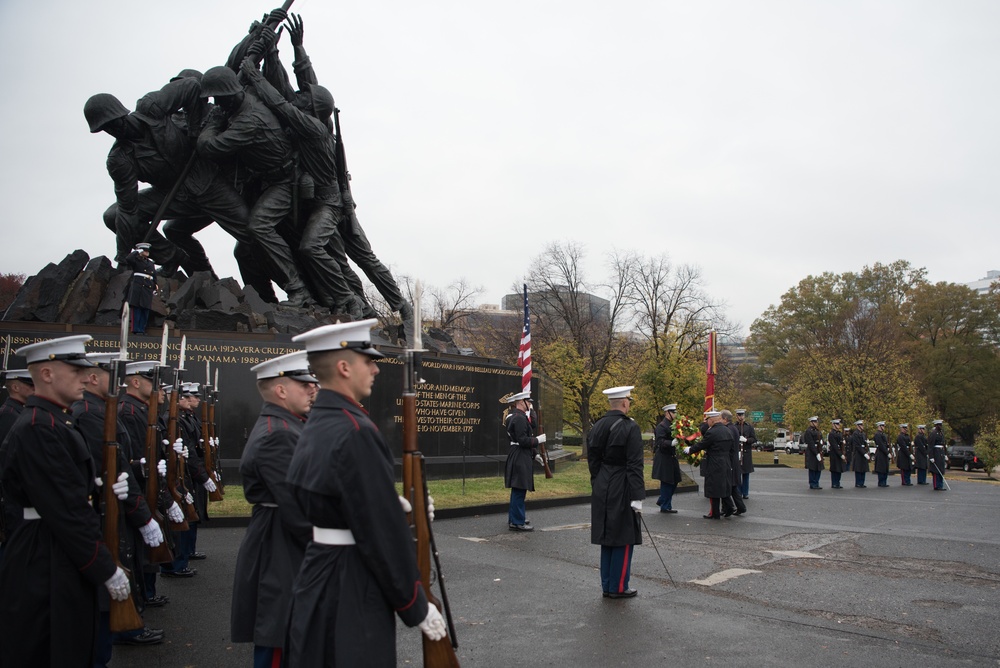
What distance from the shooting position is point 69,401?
411 cm

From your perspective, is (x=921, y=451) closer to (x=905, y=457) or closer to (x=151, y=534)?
(x=905, y=457)

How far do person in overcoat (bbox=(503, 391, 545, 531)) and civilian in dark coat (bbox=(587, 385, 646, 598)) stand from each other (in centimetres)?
364

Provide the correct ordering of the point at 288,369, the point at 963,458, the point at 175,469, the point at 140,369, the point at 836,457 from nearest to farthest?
the point at 288,369 → the point at 140,369 → the point at 175,469 → the point at 836,457 → the point at 963,458

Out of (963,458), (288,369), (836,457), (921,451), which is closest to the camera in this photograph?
(288,369)

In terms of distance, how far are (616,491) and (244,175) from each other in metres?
11.9

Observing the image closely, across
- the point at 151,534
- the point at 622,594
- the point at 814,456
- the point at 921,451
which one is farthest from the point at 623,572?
the point at 921,451

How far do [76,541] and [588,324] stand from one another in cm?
4057

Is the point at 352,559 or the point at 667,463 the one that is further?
the point at 667,463

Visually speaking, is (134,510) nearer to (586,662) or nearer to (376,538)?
(376,538)

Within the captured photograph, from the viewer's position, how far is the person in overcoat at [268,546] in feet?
13.0

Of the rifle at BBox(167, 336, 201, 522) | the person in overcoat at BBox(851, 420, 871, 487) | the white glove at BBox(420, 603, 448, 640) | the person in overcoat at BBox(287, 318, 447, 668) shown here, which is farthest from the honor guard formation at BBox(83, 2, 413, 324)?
the person in overcoat at BBox(851, 420, 871, 487)

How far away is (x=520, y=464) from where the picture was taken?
36.7 ft

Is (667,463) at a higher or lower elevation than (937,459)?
higher

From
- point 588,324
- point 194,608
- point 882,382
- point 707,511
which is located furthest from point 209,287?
point 882,382
